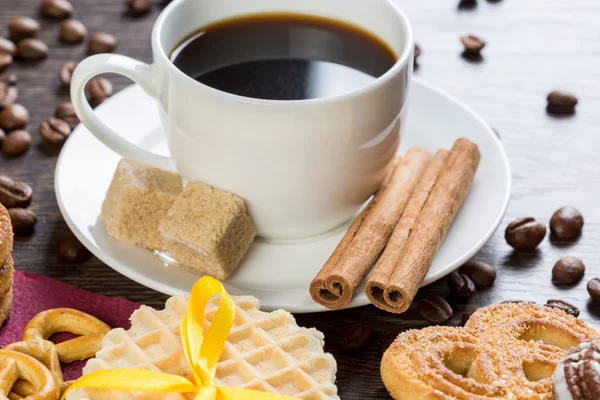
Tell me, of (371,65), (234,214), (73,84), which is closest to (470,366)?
(234,214)

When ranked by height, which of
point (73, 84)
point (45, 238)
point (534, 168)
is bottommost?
point (45, 238)

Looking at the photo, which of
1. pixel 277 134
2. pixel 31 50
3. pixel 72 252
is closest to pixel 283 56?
pixel 277 134

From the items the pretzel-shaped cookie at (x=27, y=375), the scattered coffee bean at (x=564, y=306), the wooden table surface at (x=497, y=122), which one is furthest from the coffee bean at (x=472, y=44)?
the pretzel-shaped cookie at (x=27, y=375)

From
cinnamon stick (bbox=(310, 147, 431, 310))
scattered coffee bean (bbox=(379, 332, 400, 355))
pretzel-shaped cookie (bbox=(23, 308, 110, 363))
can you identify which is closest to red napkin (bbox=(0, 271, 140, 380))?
pretzel-shaped cookie (bbox=(23, 308, 110, 363))

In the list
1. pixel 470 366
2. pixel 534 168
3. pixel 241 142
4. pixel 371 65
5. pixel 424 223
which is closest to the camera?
pixel 470 366

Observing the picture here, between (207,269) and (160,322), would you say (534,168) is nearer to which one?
(207,269)

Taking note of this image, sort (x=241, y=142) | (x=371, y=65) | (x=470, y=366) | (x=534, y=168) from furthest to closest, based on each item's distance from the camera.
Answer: (x=534, y=168), (x=371, y=65), (x=241, y=142), (x=470, y=366)

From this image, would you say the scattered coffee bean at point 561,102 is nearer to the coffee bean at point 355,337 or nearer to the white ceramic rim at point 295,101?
the white ceramic rim at point 295,101
